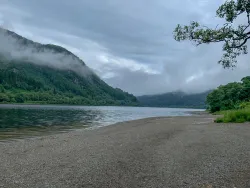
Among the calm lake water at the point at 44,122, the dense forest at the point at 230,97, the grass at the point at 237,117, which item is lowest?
the calm lake water at the point at 44,122

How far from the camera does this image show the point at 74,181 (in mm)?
9500

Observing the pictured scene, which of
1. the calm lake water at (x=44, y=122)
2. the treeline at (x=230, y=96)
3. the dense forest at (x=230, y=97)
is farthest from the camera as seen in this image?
the treeline at (x=230, y=96)

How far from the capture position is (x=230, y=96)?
87500 millimetres

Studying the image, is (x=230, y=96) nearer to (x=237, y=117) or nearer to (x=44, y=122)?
(x=237, y=117)

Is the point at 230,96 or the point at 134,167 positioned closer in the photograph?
the point at 134,167

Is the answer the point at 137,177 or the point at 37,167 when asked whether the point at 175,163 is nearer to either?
the point at 137,177

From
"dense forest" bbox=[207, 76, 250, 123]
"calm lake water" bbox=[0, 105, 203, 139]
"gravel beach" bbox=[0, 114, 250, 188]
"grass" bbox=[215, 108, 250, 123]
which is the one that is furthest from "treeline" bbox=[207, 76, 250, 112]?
"gravel beach" bbox=[0, 114, 250, 188]

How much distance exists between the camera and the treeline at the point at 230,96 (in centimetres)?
8136

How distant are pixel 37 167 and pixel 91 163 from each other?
2.44m

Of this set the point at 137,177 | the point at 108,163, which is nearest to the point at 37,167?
the point at 108,163

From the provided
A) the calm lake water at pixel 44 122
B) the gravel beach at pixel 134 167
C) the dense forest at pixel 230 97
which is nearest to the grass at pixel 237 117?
the gravel beach at pixel 134 167

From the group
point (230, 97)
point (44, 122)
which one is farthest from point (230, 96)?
point (44, 122)

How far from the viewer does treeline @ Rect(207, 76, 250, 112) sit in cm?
8136

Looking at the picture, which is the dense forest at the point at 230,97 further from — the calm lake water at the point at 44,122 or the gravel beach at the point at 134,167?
the gravel beach at the point at 134,167
